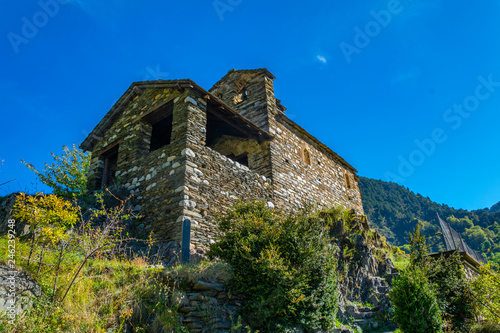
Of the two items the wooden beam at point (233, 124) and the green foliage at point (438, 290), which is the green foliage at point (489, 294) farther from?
the wooden beam at point (233, 124)

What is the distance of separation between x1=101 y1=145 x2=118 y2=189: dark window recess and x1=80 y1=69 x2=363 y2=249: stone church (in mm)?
41

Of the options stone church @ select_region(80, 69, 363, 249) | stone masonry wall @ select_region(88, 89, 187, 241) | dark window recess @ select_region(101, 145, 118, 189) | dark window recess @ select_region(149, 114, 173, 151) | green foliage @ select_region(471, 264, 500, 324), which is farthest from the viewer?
dark window recess @ select_region(149, 114, 173, 151)

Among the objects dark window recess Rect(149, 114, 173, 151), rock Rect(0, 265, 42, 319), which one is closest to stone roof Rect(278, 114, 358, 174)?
dark window recess Rect(149, 114, 173, 151)

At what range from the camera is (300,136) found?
15.4 meters

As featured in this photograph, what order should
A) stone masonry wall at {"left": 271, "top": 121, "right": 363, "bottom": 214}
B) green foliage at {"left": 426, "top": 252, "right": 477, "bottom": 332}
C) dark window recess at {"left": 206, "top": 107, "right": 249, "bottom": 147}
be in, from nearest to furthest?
green foliage at {"left": 426, "top": 252, "right": 477, "bottom": 332}
dark window recess at {"left": 206, "top": 107, "right": 249, "bottom": 147}
stone masonry wall at {"left": 271, "top": 121, "right": 363, "bottom": 214}

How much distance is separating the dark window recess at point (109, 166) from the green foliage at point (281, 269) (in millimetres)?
7014

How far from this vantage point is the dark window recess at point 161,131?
1231cm

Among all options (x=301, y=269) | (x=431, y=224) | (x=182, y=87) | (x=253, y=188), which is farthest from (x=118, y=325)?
(x=431, y=224)

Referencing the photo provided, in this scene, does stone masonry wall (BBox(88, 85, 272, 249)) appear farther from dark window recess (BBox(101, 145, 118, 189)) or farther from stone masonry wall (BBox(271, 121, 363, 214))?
stone masonry wall (BBox(271, 121, 363, 214))

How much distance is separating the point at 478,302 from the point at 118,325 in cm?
828

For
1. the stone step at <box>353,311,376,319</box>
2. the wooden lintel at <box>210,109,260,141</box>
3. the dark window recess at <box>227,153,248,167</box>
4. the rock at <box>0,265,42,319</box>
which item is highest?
the wooden lintel at <box>210,109,260,141</box>

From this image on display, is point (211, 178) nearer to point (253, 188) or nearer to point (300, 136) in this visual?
point (253, 188)

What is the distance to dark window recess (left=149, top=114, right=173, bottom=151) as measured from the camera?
40.4ft

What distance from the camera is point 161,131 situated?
1321 centimetres
